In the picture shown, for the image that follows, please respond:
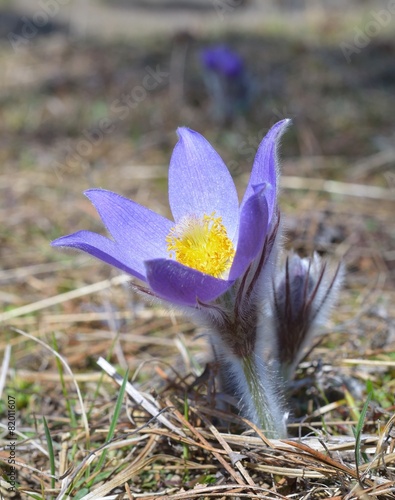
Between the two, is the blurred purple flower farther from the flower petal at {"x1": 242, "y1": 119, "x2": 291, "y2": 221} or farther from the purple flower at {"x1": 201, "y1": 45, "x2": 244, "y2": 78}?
the flower petal at {"x1": 242, "y1": 119, "x2": 291, "y2": 221}

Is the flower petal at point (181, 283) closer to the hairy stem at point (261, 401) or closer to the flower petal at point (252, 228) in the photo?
the flower petal at point (252, 228)

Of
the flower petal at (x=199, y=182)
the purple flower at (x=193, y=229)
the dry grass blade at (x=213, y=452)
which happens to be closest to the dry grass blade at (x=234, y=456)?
the dry grass blade at (x=213, y=452)

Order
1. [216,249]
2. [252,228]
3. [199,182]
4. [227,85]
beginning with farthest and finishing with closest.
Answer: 1. [227,85]
2. [199,182]
3. [216,249]
4. [252,228]

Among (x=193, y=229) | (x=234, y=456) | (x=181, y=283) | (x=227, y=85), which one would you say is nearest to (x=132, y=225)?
(x=193, y=229)

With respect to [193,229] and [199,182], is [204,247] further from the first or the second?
[199,182]

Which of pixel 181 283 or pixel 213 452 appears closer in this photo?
pixel 181 283

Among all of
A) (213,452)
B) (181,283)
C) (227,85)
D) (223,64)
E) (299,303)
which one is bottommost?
(213,452)

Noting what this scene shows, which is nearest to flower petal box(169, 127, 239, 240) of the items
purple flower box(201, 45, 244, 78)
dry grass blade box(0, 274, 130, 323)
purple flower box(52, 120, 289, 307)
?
purple flower box(52, 120, 289, 307)

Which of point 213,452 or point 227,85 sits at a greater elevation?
point 227,85
